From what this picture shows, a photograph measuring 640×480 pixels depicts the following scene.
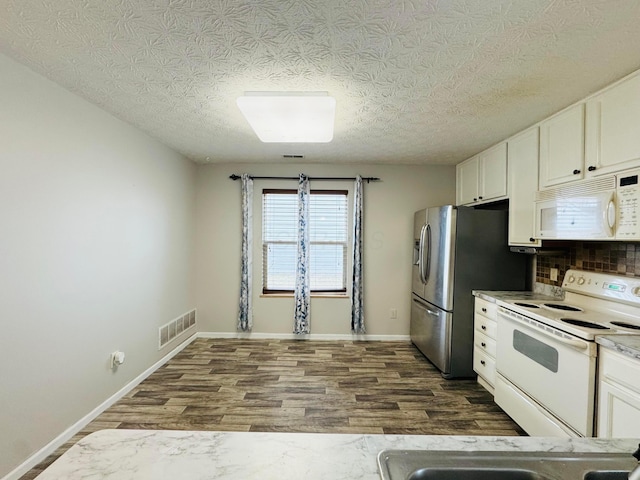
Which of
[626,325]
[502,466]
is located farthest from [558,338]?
[502,466]

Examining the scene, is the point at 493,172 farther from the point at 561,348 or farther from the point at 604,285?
the point at 561,348

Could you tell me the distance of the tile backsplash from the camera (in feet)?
7.04

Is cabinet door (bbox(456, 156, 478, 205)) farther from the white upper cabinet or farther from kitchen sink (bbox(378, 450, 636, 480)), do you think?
kitchen sink (bbox(378, 450, 636, 480))

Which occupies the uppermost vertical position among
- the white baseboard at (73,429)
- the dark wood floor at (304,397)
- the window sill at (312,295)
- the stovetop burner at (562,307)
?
the stovetop burner at (562,307)

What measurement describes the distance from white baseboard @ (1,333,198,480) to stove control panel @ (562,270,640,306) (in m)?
3.99

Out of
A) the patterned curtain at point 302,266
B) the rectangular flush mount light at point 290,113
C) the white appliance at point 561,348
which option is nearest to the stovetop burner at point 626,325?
the white appliance at point 561,348

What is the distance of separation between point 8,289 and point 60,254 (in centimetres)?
38

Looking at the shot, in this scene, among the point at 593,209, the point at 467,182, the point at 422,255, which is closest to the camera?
the point at 593,209

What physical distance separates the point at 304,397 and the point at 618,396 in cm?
217

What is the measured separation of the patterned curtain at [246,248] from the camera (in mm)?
4133

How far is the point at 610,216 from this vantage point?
1872 millimetres

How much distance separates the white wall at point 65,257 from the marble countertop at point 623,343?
10.9 feet

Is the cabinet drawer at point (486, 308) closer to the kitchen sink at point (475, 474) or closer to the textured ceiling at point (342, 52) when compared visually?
the textured ceiling at point (342, 52)

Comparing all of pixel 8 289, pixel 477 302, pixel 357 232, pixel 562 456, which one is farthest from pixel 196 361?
pixel 562 456
